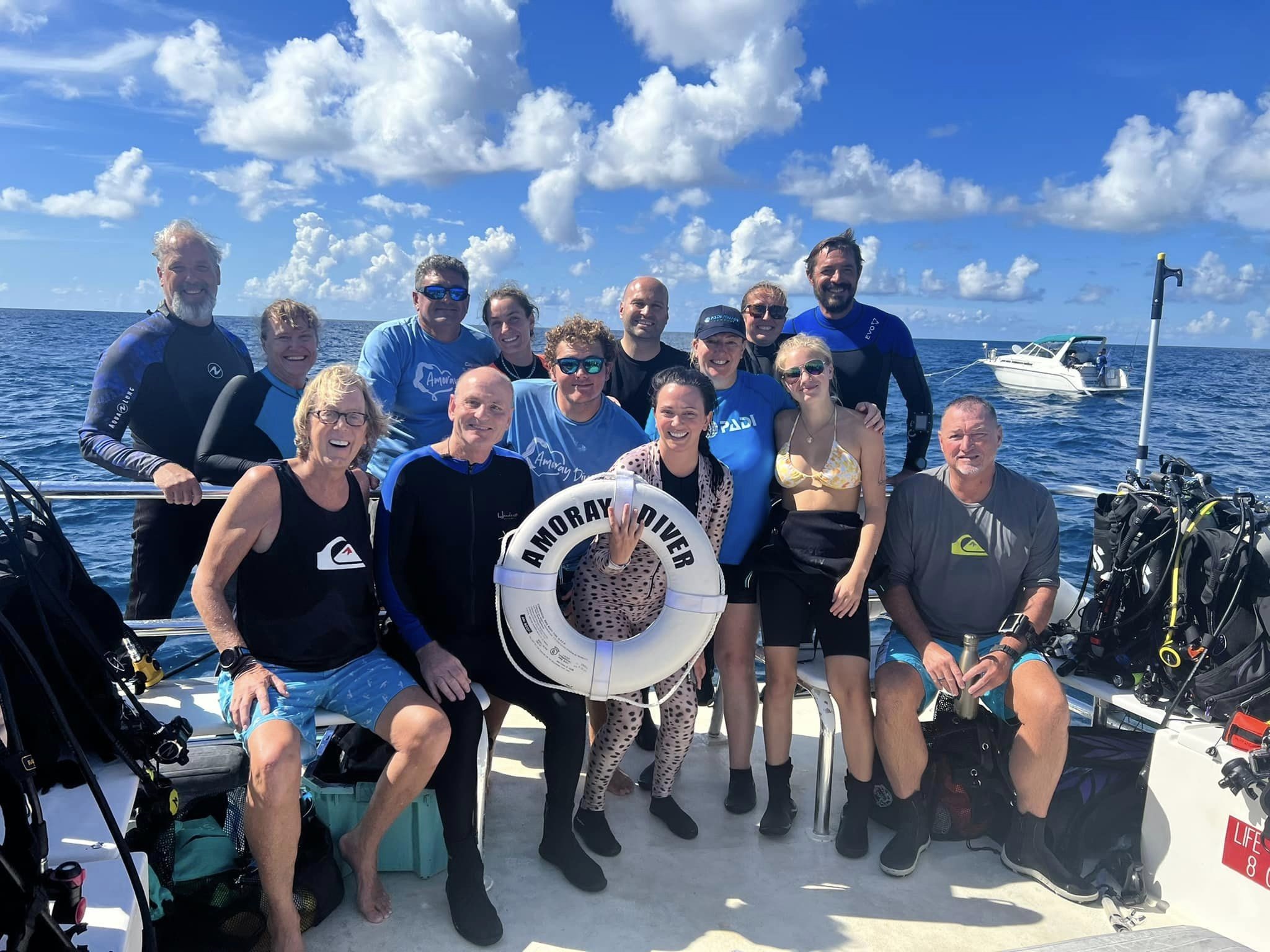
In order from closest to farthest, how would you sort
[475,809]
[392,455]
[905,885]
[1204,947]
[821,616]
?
[1204,947]
[475,809]
[905,885]
[821,616]
[392,455]

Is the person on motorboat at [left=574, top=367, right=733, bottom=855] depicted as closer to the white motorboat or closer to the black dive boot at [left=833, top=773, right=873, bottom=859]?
the black dive boot at [left=833, top=773, right=873, bottom=859]

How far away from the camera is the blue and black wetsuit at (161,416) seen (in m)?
2.63

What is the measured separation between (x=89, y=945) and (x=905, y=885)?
191 cm

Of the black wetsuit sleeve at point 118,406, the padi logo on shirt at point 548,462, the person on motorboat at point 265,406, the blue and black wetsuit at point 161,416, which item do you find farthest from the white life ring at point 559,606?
the blue and black wetsuit at point 161,416

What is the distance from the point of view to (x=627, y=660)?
7.34 ft

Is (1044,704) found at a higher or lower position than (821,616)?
lower

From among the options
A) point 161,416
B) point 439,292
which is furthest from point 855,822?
point 161,416

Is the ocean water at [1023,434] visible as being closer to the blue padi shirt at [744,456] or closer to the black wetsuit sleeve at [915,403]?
the blue padi shirt at [744,456]

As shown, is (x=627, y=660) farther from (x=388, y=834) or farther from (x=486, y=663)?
(x=388, y=834)

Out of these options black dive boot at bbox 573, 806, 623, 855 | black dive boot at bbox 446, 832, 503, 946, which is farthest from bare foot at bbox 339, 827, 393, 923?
black dive boot at bbox 573, 806, 623, 855

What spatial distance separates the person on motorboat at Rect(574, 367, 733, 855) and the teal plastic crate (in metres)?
0.45

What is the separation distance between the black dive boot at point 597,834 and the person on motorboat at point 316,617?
57cm

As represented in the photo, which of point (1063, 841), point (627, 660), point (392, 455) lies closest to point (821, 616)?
point (627, 660)

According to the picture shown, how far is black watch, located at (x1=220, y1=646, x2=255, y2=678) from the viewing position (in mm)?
1905
